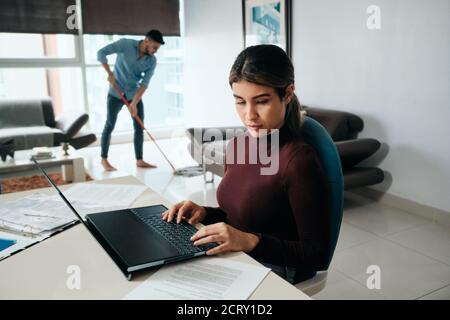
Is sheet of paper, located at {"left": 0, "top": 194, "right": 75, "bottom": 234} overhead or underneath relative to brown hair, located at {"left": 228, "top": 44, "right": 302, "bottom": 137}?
underneath

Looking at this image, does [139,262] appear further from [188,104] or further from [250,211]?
[188,104]

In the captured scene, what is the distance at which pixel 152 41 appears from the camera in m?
3.96

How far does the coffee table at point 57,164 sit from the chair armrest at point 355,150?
6.91 feet

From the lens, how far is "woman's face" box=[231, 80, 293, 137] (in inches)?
42.9

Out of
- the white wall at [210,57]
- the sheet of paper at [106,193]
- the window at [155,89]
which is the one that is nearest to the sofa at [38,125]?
the window at [155,89]

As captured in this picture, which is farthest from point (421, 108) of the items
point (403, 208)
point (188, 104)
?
point (188, 104)

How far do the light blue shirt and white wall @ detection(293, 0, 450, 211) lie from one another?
1.64 m

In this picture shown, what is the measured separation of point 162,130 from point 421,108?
155 inches

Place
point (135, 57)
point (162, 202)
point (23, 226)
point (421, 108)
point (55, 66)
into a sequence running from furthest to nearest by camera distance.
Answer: point (55, 66), point (135, 57), point (421, 108), point (162, 202), point (23, 226)

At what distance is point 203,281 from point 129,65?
11.9 ft

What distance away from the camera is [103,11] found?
5.36 m

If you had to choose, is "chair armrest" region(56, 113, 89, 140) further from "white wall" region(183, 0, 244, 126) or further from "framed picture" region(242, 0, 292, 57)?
"framed picture" region(242, 0, 292, 57)

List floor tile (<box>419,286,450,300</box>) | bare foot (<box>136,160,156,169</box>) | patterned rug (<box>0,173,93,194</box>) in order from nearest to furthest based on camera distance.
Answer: floor tile (<box>419,286,450,300</box>), patterned rug (<box>0,173,93,194</box>), bare foot (<box>136,160,156,169</box>)
